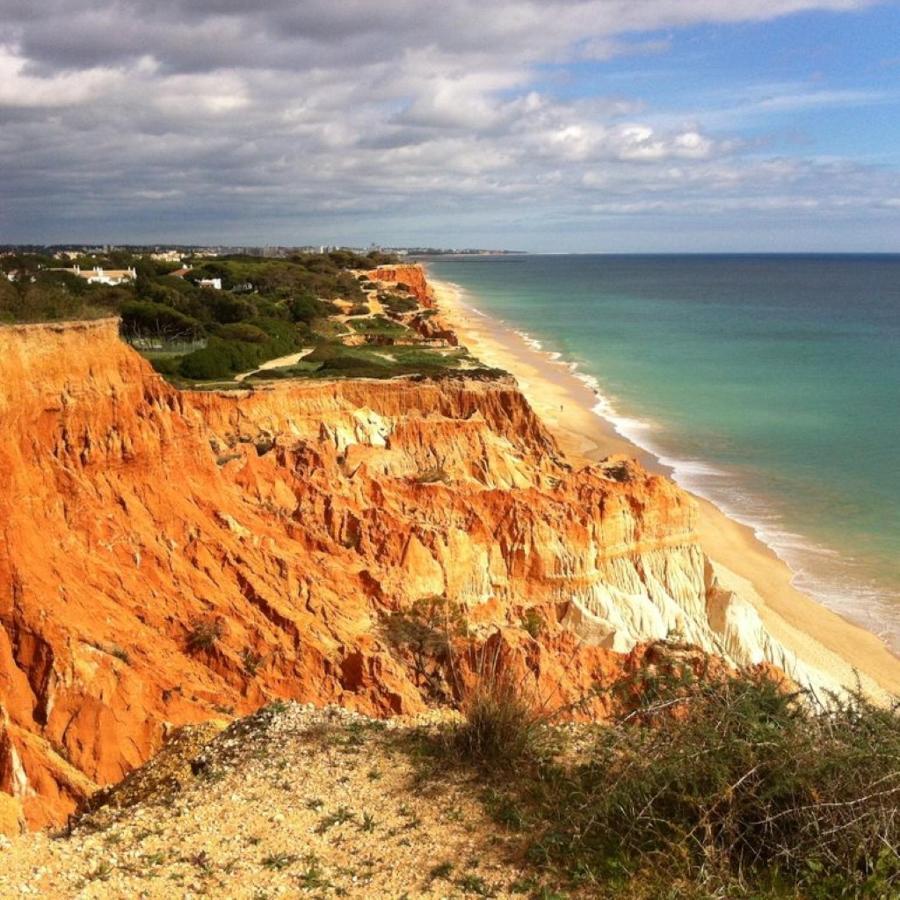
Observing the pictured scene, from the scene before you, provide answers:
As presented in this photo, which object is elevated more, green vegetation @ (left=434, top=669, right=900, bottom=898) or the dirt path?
the dirt path

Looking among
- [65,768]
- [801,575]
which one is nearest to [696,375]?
[801,575]

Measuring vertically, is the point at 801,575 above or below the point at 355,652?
below

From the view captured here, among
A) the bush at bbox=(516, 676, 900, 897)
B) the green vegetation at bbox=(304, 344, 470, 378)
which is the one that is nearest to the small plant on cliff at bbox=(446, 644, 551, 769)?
the bush at bbox=(516, 676, 900, 897)

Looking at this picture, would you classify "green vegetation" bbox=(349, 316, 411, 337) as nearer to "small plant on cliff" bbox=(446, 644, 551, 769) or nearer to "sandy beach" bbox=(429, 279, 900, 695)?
"sandy beach" bbox=(429, 279, 900, 695)

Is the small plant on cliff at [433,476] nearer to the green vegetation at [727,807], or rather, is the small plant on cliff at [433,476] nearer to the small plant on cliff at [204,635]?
the small plant on cliff at [204,635]

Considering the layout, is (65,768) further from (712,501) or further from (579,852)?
(712,501)

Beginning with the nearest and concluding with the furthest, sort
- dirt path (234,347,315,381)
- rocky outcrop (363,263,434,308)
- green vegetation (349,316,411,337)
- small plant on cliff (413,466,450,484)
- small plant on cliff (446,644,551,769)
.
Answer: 1. small plant on cliff (446,644,551,769)
2. small plant on cliff (413,466,450,484)
3. dirt path (234,347,315,381)
4. green vegetation (349,316,411,337)
5. rocky outcrop (363,263,434,308)

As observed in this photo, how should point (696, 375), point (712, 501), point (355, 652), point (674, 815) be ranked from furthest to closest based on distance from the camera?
point (696, 375)
point (712, 501)
point (355, 652)
point (674, 815)
